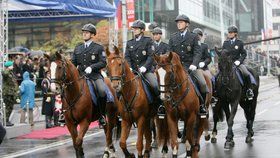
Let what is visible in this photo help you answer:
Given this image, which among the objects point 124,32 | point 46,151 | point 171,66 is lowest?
point 46,151

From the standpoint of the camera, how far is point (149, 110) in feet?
41.1

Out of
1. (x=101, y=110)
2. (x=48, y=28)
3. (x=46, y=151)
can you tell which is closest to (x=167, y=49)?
(x=101, y=110)

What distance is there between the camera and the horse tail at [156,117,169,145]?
12.8 m

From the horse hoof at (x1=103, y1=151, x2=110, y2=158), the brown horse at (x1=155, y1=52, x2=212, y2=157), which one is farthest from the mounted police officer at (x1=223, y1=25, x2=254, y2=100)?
the horse hoof at (x1=103, y1=151, x2=110, y2=158)

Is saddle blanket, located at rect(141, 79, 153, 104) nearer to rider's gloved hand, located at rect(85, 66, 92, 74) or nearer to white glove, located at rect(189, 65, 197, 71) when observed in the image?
white glove, located at rect(189, 65, 197, 71)

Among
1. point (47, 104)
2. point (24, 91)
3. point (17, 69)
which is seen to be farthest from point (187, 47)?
point (17, 69)

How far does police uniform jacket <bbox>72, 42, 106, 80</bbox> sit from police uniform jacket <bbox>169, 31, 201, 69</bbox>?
5.18 feet

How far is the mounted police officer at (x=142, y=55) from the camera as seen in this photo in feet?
41.5

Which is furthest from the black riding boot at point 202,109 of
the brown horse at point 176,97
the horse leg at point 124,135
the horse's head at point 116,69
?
the horse's head at point 116,69

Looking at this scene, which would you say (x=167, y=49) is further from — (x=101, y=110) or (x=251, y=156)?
(x=251, y=156)

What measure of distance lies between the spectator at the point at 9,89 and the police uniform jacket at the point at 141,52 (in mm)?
7431

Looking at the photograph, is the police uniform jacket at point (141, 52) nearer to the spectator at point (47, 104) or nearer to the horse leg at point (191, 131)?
the horse leg at point (191, 131)

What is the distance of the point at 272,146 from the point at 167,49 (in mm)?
3311

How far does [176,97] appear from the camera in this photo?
11.7 m
